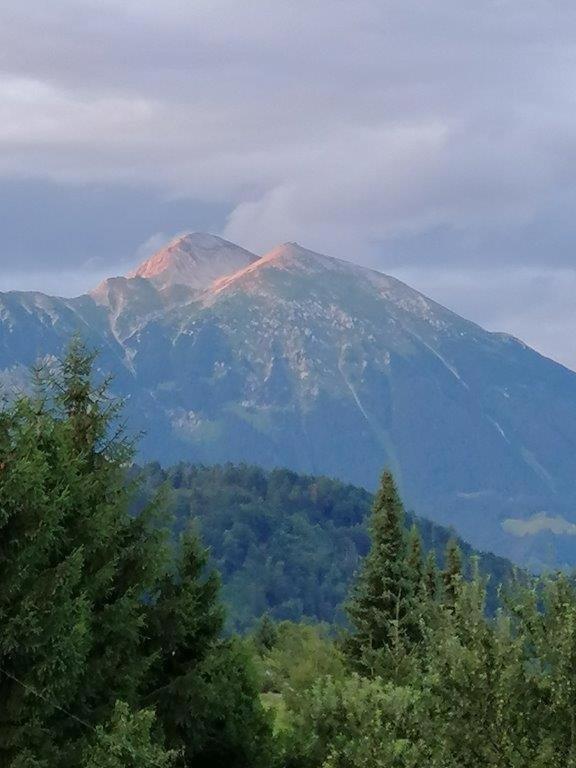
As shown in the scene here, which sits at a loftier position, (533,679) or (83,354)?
(83,354)

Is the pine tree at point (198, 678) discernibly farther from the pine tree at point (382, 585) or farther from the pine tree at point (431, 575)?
the pine tree at point (431, 575)

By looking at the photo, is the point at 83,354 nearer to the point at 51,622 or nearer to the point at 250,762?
the point at 51,622

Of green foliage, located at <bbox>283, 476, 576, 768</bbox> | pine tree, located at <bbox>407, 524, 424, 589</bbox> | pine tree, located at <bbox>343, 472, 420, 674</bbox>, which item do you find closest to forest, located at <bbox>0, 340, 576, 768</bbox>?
green foliage, located at <bbox>283, 476, 576, 768</bbox>

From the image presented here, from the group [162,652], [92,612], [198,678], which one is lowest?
[198,678]

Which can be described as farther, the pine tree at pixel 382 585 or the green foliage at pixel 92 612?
the pine tree at pixel 382 585

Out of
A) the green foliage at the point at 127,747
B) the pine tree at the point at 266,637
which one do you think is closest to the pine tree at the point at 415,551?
the green foliage at the point at 127,747

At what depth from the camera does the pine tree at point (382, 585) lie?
189 ft

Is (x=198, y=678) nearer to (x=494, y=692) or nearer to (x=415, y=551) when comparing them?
(x=494, y=692)

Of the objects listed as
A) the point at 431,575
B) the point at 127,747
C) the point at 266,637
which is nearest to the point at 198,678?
the point at 127,747

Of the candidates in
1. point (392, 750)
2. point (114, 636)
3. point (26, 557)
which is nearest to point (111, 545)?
point (114, 636)

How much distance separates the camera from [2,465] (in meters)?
26.2

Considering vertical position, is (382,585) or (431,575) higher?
(431,575)

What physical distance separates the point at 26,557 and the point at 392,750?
805cm

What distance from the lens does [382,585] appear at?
5803 centimetres
